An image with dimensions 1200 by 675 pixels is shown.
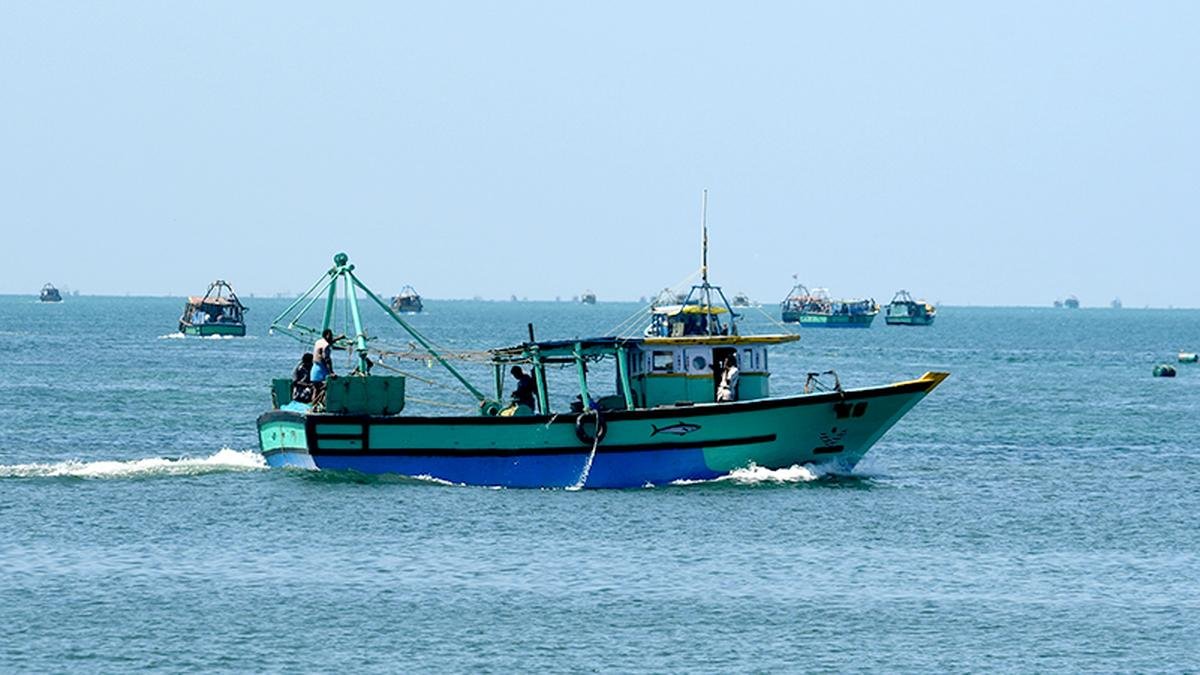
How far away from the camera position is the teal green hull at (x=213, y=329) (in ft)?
497

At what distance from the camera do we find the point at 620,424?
42312mm

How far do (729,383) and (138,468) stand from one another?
1433 centimetres

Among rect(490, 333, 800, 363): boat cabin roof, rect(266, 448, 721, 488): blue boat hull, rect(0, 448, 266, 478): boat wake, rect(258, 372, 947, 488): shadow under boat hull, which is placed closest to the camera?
rect(258, 372, 947, 488): shadow under boat hull

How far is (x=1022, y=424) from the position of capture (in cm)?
7044

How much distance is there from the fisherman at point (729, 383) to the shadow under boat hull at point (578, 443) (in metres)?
0.88

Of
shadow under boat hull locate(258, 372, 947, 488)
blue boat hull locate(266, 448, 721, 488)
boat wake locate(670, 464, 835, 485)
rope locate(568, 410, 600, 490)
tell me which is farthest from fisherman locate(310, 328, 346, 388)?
boat wake locate(670, 464, 835, 485)

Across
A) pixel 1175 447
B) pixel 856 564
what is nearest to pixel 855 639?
pixel 856 564

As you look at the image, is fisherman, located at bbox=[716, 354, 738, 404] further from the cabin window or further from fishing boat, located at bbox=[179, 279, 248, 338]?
fishing boat, located at bbox=[179, 279, 248, 338]

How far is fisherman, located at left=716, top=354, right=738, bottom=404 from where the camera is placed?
142ft

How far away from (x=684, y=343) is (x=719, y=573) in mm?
10443

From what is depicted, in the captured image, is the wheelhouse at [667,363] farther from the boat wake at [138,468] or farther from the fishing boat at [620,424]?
the boat wake at [138,468]

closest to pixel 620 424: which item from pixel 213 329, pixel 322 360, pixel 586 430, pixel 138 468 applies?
pixel 586 430

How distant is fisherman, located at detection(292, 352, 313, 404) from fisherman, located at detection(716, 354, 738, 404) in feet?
30.5

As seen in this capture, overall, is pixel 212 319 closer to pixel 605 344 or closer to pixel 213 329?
pixel 213 329
